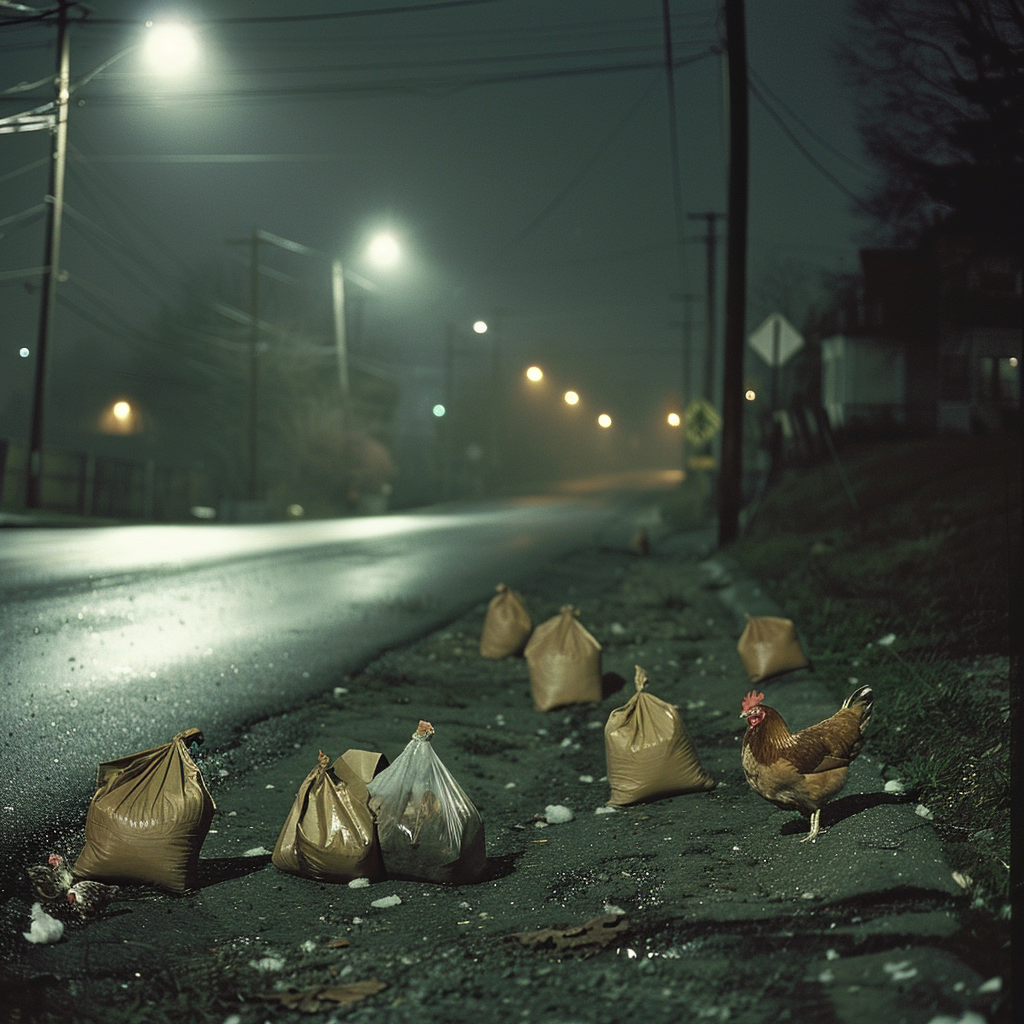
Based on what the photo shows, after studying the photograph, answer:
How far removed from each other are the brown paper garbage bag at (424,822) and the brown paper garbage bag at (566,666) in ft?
9.19

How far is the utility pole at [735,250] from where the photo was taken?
14.8m

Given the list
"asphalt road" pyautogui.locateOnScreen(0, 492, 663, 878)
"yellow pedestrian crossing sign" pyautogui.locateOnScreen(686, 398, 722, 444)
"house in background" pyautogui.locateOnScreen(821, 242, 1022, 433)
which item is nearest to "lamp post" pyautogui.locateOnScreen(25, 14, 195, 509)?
"asphalt road" pyautogui.locateOnScreen(0, 492, 663, 878)

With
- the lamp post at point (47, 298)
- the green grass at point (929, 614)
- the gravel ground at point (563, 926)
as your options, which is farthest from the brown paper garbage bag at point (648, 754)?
the lamp post at point (47, 298)

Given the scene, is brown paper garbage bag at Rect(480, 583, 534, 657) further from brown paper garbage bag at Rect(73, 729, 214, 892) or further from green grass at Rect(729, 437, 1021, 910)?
brown paper garbage bag at Rect(73, 729, 214, 892)

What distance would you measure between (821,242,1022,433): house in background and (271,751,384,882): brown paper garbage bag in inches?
1188

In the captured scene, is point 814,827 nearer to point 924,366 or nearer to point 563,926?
point 563,926

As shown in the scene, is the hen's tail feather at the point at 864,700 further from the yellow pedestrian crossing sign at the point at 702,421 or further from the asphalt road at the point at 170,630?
the yellow pedestrian crossing sign at the point at 702,421

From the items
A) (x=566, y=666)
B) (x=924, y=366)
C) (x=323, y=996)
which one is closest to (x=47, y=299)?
(x=566, y=666)

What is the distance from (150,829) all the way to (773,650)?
4523 mm

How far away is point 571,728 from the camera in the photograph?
634 cm

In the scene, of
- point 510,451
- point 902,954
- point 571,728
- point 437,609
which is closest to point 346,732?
point 571,728

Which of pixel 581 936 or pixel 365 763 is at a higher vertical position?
pixel 365 763

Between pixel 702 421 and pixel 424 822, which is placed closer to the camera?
pixel 424 822

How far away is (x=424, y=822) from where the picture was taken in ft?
12.1
